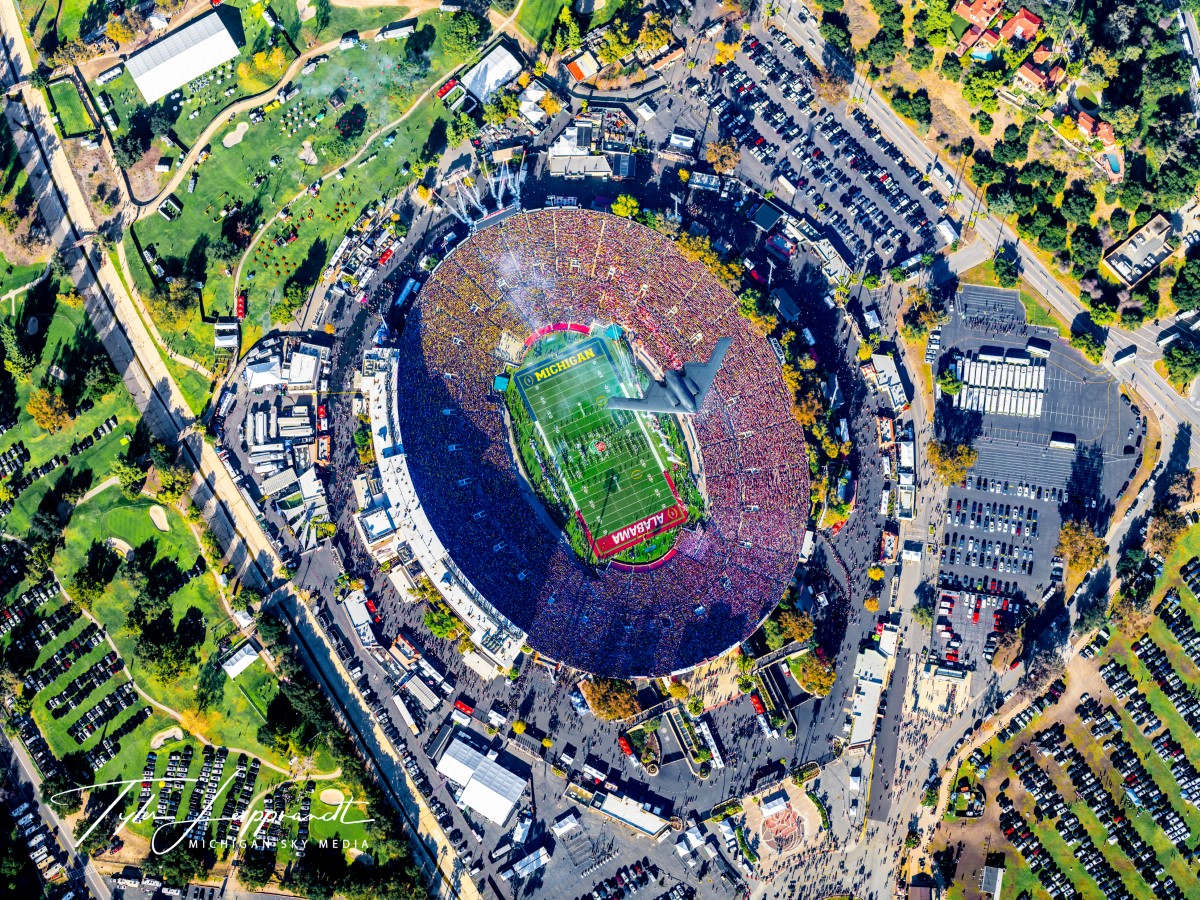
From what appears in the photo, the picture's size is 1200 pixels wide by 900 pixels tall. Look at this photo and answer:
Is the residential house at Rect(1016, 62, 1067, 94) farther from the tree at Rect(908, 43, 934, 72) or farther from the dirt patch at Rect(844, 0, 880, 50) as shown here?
the dirt patch at Rect(844, 0, 880, 50)

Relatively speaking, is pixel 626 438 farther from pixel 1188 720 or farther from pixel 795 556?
pixel 1188 720

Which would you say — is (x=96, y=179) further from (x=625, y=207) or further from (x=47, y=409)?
(x=625, y=207)

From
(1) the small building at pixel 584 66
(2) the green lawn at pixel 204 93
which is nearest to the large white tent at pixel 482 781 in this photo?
(2) the green lawn at pixel 204 93

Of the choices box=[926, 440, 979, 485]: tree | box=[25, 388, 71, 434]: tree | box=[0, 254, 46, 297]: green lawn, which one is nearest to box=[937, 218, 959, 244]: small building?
box=[926, 440, 979, 485]: tree

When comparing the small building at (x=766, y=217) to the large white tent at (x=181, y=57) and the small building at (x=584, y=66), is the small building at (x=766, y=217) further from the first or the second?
the large white tent at (x=181, y=57)

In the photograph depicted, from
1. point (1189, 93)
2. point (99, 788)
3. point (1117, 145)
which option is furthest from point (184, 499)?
point (1189, 93)

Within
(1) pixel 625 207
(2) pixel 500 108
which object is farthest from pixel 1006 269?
(2) pixel 500 108
